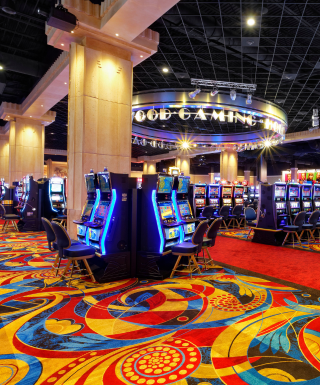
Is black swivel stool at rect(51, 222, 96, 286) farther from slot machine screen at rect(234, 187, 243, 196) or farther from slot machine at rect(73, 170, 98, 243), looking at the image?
slot machine screen at rect(234, 187, 243, 196)

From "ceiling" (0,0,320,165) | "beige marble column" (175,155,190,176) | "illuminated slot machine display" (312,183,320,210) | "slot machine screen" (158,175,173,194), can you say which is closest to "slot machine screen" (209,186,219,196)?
"illuminated slot machine display" (312,183,320,210)

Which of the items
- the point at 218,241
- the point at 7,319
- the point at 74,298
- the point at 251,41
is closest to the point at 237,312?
the point at 74,298

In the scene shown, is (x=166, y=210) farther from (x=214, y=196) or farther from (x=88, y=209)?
(x=214, y=196)

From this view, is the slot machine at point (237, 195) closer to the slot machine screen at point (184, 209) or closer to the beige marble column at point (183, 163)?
the slot machine screen at point (184, 209)

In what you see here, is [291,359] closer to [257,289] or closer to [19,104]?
[257,289]

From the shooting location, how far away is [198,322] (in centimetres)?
266

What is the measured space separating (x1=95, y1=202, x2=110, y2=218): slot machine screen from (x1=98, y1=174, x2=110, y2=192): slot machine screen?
0.69 feet

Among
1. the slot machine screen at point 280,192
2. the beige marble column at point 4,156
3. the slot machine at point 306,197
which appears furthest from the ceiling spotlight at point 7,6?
the beige marble column at point 4,156

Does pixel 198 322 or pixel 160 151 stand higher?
pixel 160 151

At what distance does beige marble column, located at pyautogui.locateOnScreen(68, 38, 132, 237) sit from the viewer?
5527mm

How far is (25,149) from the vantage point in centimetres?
1160

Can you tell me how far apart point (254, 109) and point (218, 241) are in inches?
202

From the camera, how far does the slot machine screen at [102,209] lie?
13.6 ft

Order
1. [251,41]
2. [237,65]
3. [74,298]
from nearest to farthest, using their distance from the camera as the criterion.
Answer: [74,298]
[251,41]
[237,65]
